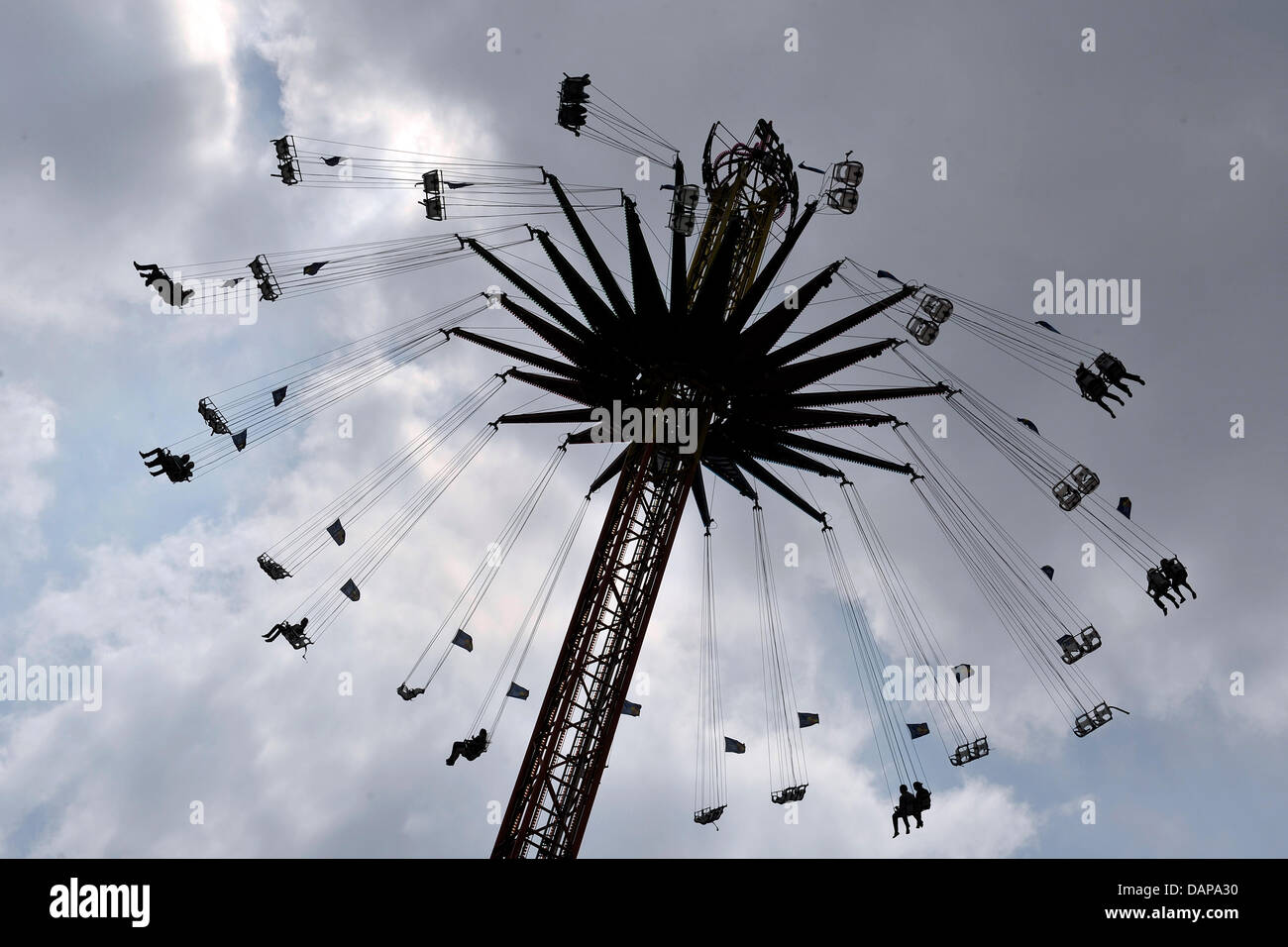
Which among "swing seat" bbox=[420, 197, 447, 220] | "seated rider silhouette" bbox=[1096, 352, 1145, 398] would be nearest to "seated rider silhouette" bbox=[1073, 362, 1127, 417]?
"seated rider silhouette" bbox=[1096, 352, 1145, 398]

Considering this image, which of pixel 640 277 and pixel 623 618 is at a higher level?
pixel 640 277

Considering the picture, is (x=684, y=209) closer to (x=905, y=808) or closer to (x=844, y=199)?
(x=844, y=199)

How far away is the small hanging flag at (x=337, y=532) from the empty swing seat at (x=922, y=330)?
17919 mm

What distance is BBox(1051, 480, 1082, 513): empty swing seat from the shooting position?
83.9 feet

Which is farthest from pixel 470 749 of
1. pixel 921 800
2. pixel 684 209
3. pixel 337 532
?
pixel 684 209

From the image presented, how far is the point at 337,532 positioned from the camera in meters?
26.5

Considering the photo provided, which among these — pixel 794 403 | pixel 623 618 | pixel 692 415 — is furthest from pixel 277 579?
pixel 794 403

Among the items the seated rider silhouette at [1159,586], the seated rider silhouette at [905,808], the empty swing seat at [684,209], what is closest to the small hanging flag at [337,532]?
the empty swing seat at [684,209]

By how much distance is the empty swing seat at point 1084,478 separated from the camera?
83.3 ft

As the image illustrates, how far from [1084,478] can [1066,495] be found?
69 cm

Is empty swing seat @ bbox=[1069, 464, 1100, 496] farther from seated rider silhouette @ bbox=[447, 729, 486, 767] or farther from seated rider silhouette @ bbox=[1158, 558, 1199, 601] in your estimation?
seated rider silhouette @ bbox=[447, 729, 486, 767]
